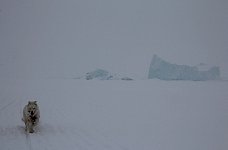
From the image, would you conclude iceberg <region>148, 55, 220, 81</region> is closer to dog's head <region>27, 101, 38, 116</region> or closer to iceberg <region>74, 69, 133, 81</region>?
iceberg <region>74, 69, 133, 81</region>

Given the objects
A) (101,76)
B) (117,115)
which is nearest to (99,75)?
(101,76)

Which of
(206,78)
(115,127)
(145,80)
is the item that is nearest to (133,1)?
(145,80)

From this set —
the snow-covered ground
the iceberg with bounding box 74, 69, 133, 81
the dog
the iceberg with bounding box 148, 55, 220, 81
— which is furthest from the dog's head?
the iceberg with bounding box 148, 55, 220, 81

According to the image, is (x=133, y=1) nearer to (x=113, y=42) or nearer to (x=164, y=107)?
(x=113, y=42)

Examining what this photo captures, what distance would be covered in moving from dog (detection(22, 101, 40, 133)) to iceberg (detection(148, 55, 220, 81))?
1.06 meters

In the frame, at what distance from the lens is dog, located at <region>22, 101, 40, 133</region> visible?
3134 mm

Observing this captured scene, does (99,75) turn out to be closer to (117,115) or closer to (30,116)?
(117,115)

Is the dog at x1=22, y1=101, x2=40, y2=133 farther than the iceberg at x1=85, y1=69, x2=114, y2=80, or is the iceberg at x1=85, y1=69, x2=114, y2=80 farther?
the iceberg at x1=85, y1=69, x2=114, y2=80

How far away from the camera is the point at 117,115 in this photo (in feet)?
11.1

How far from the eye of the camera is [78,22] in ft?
11.8

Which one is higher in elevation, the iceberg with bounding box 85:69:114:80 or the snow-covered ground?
the iceberg with bounding box 85:69:114:80

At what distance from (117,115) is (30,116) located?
0.70 metres

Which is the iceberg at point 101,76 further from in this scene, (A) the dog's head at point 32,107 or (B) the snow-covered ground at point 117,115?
(A) the dog's head at point 32,107

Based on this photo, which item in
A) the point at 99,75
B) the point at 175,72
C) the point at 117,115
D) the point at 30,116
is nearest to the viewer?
the point at 30,116
